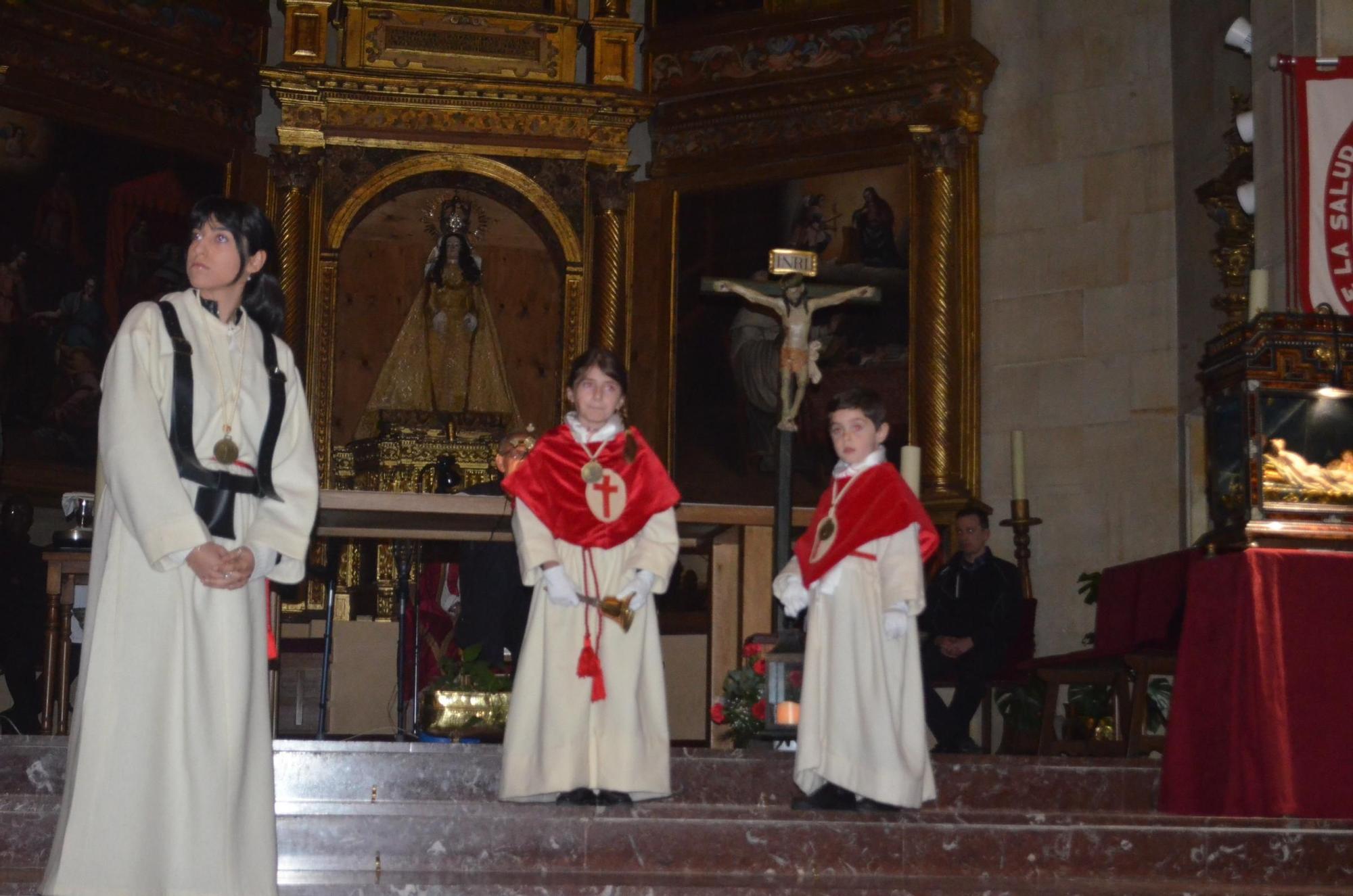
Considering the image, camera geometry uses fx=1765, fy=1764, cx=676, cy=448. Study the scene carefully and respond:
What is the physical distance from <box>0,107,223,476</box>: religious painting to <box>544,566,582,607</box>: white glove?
5.95 meters

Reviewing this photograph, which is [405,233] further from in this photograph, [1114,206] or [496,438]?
[1114,206]

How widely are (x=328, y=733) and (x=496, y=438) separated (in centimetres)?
303

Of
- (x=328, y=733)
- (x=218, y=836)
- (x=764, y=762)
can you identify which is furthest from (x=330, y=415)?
(x=218, y=836)

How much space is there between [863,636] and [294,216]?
25.5 feet

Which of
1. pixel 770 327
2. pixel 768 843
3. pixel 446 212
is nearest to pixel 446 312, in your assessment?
pixel 446 212

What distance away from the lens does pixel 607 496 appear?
21.2 ft

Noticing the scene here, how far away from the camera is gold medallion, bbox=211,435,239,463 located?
4.58 metres

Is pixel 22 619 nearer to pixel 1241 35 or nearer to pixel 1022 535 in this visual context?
pixel 1022 535

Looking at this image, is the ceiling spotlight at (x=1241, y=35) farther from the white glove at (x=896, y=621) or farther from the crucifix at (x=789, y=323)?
the white glove at (x=896, y=621)

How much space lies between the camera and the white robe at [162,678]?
13.9 ft

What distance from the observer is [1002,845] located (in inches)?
233

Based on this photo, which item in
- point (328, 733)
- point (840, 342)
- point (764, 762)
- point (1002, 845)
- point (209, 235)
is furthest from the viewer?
point (840, 342)

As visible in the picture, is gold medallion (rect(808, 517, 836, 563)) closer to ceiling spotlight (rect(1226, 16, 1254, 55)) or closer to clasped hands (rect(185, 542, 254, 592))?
clasped hands (rect(185, 542, 254, 592))

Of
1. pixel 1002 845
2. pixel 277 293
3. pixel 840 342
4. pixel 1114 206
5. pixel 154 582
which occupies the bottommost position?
pixel 1002 845
